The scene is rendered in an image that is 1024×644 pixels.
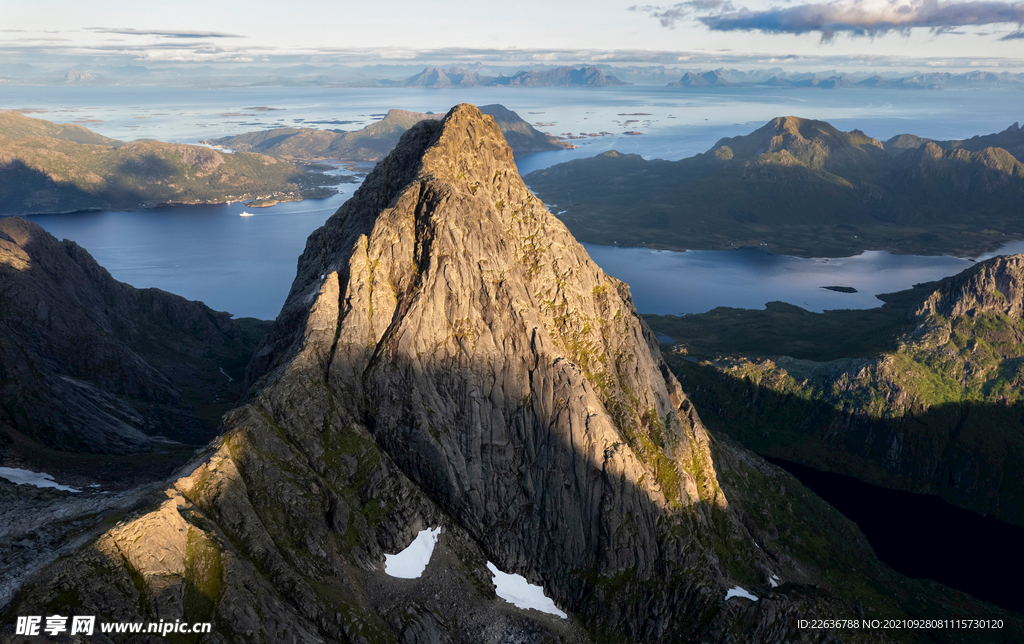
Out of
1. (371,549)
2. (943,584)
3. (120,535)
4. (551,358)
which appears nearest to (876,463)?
(943,584)

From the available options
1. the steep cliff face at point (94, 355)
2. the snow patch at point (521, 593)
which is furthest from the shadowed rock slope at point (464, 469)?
the steep cliff face at point (94, 355)

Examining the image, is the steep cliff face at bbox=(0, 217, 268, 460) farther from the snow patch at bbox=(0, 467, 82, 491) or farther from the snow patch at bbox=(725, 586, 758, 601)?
the snow patch at bbox=(725, 586, 758, 601)

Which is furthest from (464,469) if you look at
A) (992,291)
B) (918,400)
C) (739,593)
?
(992,291)

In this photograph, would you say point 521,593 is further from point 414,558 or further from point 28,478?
point 28,478

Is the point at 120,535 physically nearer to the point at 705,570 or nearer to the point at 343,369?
the point at 343,369

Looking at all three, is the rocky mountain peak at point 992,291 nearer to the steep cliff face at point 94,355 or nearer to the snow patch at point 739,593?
the snow patch at point 739,593
